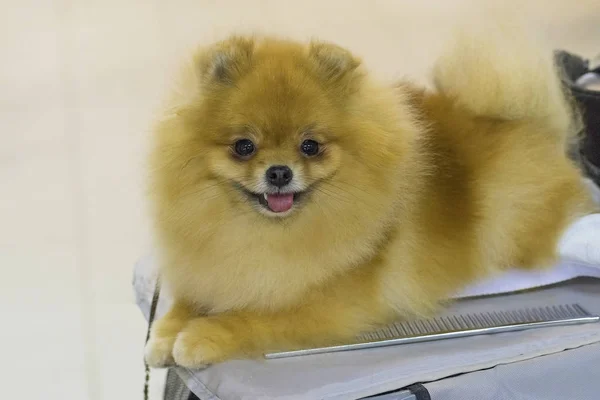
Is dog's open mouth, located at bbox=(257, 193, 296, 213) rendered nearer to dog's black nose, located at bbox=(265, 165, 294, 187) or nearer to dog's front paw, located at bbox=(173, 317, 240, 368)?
dog's black nose, located at bbox=(265, 165, 294, 187)

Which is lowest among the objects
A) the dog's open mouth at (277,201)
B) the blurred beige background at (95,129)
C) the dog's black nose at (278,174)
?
the blurred beige background at (95,129)

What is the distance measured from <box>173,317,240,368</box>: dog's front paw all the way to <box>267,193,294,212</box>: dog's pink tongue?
0.81 feet

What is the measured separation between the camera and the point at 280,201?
1.17 m

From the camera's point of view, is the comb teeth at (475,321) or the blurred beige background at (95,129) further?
the blurred beige background at (95,129)

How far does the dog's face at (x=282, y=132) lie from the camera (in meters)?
1.12

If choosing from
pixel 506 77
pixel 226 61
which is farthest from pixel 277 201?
pixel 506 77

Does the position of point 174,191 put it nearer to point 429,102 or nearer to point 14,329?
point 429,102

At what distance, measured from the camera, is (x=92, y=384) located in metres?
1.72

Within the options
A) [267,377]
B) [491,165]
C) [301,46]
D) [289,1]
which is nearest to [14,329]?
[267,377]

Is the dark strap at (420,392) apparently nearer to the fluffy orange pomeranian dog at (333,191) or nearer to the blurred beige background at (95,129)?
the fluffy orange pomeranian dog at (333,191)

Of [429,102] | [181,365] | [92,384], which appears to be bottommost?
[92,384]

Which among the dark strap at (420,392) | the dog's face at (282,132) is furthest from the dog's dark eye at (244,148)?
the dark strap at (420,392)

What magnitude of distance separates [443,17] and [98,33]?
159 centimetres

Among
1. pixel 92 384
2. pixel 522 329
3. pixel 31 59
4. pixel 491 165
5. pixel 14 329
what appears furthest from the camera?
pixel 31 59
